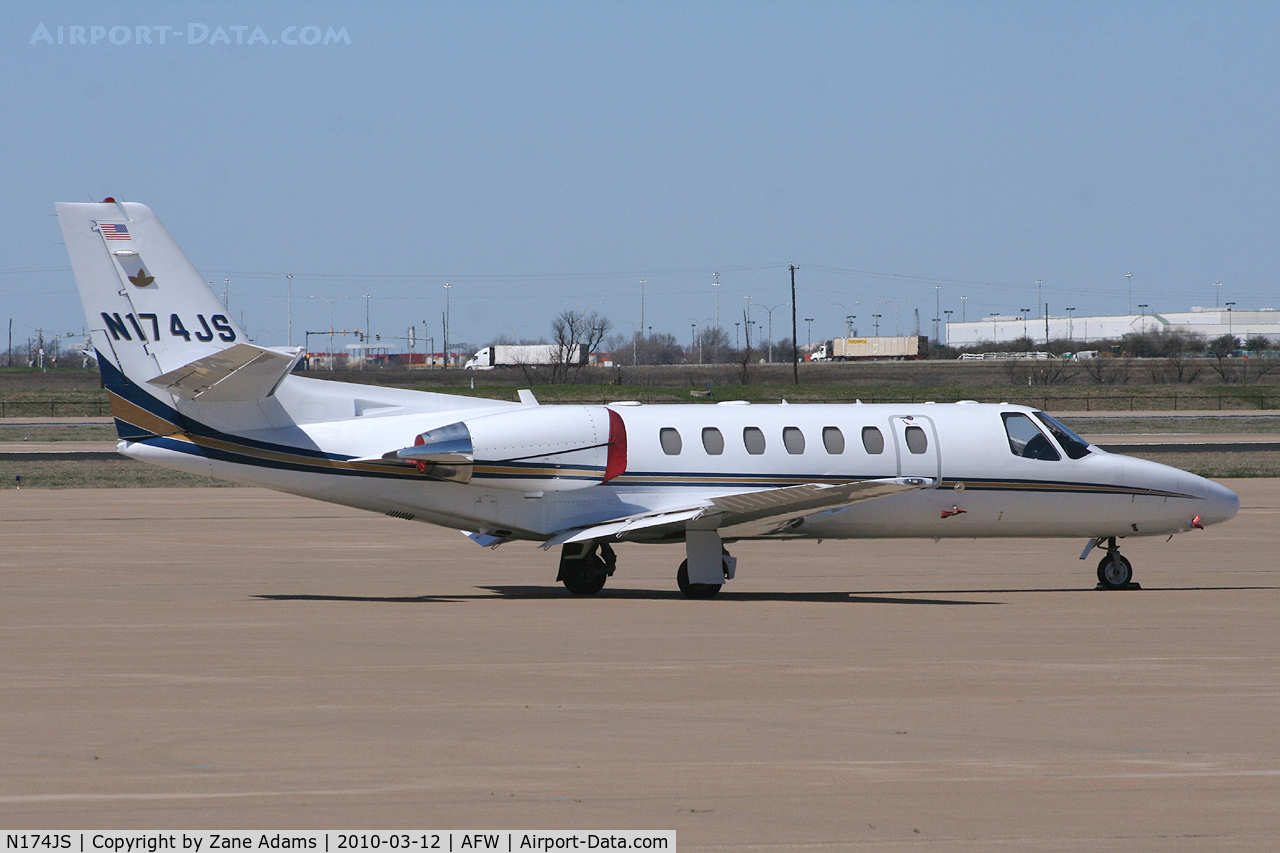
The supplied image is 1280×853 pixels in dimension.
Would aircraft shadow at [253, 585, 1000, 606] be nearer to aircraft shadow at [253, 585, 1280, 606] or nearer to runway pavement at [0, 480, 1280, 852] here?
aircraft shadow at [253, 585, 1280, 606]

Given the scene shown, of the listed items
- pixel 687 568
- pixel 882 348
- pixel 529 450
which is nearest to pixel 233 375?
pixel 529 450

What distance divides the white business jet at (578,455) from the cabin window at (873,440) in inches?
0.9

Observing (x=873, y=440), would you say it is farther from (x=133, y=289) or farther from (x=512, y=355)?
(x=512, y=355)

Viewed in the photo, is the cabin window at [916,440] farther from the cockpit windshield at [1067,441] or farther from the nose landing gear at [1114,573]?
the nose landing gear at [1114,573]

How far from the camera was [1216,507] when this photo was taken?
20.3 m

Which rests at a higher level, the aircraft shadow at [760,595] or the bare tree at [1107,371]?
the bare tree at [1107,371]

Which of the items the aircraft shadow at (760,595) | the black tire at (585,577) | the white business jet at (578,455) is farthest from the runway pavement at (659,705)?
the white business jet at (578,455)

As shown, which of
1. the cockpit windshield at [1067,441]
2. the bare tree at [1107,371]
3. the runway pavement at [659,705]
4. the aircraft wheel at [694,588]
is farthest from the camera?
the bare tree at [1107,371]

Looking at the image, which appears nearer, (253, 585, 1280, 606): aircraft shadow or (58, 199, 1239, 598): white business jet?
(58, 199, 1239, 598): white business jet

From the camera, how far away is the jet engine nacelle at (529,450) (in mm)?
18172

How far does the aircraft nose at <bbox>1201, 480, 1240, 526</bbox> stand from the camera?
20.3 metres

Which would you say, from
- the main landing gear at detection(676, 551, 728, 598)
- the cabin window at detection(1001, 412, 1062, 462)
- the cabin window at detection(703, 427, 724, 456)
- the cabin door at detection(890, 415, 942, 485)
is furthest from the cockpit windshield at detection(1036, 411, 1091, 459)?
the main landing gear at detection(676, 551, 728, 598)

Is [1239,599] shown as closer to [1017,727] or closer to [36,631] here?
[1017,727]

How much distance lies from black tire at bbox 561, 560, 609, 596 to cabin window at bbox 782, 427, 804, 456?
2994 mm
